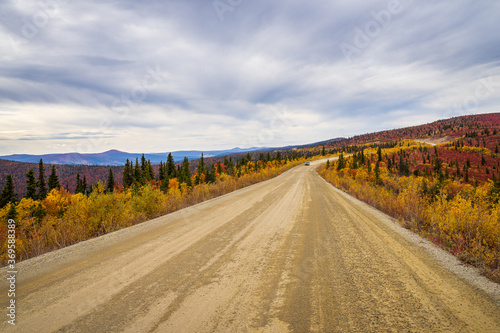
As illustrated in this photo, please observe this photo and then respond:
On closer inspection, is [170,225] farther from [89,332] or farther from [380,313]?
[380,313]

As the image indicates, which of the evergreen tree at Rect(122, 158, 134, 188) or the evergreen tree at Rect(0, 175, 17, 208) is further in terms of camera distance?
the evergreen tree at Rect(122, 158, 134, 188)

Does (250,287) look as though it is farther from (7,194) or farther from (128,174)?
(128,174)

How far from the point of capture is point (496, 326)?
217cm

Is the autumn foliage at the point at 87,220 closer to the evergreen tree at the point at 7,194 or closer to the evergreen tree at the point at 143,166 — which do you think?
the evergreen tree at the point at 7,194

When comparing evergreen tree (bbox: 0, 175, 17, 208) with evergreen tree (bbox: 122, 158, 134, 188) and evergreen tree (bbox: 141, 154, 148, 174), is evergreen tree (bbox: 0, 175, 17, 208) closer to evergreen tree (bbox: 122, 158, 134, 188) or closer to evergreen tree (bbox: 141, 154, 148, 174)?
evergreen tree (bbox: 122, 158, 134, 188)

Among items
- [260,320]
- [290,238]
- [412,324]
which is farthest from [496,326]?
[290,238]

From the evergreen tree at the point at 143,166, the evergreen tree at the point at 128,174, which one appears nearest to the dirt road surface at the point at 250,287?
the evergreen tree at the point at 143,166

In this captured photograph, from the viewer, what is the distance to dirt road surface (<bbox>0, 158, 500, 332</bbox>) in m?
2.23

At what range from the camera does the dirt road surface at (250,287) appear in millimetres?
2232

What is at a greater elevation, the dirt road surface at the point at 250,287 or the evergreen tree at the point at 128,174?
the dirt road surface at the point at 250,287

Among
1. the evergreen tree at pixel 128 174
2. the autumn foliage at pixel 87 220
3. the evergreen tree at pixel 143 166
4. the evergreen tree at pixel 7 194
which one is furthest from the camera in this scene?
the evergreen tree at pixel 143 166

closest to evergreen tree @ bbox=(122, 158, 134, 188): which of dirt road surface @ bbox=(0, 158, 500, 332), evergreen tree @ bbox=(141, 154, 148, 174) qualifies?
evergreen tree @ bbox=(141, 154, 148, 174)

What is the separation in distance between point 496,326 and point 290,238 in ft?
10.7

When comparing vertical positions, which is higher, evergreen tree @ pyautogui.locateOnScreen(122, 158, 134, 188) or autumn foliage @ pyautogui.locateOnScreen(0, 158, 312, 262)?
autumn foliage @ pyautogui.locateOnScreen(0, 158, 312, 262)
